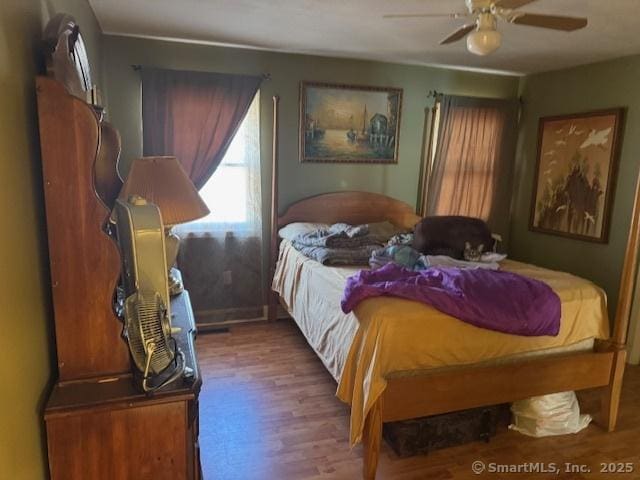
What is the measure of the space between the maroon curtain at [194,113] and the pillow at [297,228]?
79 centimetres

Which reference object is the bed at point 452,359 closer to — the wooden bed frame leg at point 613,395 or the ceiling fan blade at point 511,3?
the wooden bed frame leg at point 613,395

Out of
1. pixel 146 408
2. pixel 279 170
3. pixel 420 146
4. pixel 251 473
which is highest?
pixel 420 146

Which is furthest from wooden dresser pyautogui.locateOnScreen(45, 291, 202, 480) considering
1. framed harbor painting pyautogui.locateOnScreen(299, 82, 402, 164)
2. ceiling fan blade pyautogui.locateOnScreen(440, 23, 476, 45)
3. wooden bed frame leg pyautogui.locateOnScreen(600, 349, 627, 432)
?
framed harbor painting pyautogui.locateOnScreen(299, 82, 402, 164)

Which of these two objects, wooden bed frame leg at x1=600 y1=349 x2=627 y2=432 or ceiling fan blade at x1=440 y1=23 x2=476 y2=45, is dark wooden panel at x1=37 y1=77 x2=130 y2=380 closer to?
ceiling fan blade at x1=440 y1=23 x2=476 y2=45

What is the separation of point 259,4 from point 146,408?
230 centimetres

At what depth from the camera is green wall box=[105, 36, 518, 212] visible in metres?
3.42

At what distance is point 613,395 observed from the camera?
95.7 inches

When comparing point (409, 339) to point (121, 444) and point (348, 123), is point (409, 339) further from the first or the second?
point (348, 123)

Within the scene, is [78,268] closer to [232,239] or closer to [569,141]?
[232,239]

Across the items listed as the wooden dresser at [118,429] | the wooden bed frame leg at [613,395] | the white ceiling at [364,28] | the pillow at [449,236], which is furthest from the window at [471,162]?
the wooden dresser at [118,429]

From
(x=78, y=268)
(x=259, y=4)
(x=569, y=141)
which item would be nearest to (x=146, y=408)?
(x=78, y=268)

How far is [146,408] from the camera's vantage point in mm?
1177

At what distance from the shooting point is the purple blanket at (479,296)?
2.11 metres

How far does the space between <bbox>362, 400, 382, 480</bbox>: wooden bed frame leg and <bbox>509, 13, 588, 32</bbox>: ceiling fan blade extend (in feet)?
6.37
